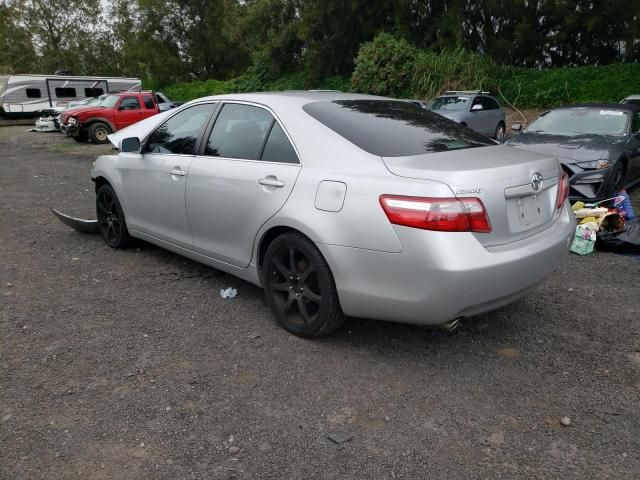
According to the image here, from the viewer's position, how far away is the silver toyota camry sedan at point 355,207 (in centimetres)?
284

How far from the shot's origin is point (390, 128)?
3.58 meters

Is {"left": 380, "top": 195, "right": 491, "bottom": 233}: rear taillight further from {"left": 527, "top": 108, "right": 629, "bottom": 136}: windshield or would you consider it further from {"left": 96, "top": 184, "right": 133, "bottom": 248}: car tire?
{"left": 527, "top": 108, "right": 629, "bottom": 136}: windshield

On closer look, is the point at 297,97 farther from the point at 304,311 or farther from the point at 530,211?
the point at 530,211

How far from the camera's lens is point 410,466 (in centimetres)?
240

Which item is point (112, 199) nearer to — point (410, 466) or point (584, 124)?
point (410, 466)

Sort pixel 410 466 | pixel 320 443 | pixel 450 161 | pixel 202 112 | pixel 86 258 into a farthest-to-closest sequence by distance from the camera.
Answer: pixel 86 258, pixel 202 112, pixel 450 161, pixel 320 443, pixel 410 466

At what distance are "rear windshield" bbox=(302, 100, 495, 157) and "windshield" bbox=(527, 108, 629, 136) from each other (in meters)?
4.65

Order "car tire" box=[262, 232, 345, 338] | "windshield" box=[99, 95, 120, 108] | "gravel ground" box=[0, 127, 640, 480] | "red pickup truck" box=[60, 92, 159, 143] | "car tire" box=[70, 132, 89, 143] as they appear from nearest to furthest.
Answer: "gravel ground" box=[0, 127, 640, 480] < "car tire" box=[262, 232, 345, 338] < "red pickup truck" box=[60, 92, 159, 143] < "car tire" box=[70, 132, 89, 143] < "windshield" box=[99, 95, 120, 108]

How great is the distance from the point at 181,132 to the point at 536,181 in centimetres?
280

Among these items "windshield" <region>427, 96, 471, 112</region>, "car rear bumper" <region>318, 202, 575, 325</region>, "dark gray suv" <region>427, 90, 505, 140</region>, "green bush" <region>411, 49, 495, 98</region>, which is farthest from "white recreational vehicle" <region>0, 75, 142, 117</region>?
"car rear bumper" <region>318, 202, 575, 325</region>

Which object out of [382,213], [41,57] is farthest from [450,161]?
[41,57]

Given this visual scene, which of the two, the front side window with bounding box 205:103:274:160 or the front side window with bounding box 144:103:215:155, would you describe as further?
the front side window with bounding box 144:103:215:155

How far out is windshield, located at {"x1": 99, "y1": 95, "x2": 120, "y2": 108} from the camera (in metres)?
18.4

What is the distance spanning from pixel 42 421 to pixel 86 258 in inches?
109
